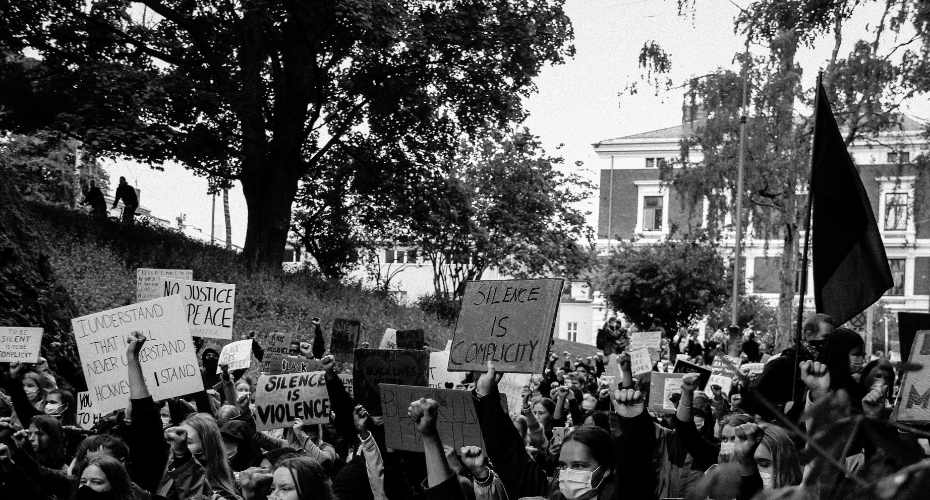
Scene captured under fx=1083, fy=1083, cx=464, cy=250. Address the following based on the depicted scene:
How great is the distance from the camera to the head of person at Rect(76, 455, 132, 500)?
455 cm

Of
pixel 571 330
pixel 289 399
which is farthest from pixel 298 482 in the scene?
pixel 571 330

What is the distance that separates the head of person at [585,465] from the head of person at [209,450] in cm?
182

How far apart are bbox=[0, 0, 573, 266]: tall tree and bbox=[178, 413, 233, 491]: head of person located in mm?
17241

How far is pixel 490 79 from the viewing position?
1099 inches

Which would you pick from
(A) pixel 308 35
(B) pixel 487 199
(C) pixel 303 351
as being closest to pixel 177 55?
(A) pixel 308 35

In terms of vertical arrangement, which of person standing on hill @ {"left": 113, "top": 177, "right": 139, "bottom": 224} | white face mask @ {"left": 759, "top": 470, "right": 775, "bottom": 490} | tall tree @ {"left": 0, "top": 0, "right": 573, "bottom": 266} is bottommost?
white face mask @ {"left": 759, "top": 470, "right": 775, "bottom": 490}

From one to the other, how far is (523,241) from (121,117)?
2125 centimetres

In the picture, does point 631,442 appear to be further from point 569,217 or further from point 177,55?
point 569,217

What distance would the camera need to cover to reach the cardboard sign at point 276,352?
9.88 metres

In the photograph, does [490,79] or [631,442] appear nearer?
[631,442]

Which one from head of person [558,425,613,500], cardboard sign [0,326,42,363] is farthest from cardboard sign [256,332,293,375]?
head of person [558,425,613,500]

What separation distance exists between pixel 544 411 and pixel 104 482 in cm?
397

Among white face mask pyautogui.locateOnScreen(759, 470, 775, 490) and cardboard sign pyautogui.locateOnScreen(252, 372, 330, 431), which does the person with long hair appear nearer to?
cardboard sign pyautogui.locateOnScreen(252, 372, 330, 431)

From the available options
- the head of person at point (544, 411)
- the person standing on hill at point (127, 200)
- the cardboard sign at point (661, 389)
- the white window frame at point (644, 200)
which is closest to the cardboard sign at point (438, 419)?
the head of person at point (544, 411)
